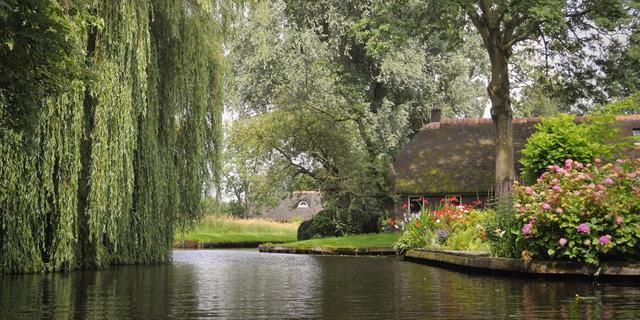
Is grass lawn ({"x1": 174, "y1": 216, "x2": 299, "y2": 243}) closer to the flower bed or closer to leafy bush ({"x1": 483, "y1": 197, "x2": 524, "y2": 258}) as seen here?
the flower bed

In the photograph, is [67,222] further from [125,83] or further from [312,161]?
[312,161]

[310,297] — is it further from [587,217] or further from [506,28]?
[506,28]

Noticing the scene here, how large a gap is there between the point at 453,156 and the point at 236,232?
16.1 metres

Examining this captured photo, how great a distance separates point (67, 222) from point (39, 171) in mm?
1190

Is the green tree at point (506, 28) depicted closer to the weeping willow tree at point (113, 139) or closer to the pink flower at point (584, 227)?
the weeping willow tree at point (113, 139)

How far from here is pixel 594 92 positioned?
2912 cm

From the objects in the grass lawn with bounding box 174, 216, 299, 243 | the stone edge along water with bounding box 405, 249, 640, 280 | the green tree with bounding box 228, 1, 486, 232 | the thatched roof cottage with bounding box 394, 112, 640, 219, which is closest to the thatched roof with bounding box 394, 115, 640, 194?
the thatched roof cottage with bounding box 394, 112, 640, 219

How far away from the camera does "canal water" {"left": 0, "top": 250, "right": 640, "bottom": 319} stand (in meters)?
8.06

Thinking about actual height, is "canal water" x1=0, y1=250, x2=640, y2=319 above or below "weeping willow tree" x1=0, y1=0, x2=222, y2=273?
below

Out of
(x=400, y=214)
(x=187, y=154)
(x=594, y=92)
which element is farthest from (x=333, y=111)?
(x=187, y=154)

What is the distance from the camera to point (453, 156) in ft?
116

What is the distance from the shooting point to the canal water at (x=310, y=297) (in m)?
8.06

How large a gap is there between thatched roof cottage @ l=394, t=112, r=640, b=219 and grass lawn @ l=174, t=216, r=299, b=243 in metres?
11.3

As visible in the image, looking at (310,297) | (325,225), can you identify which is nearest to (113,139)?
(310,297)
